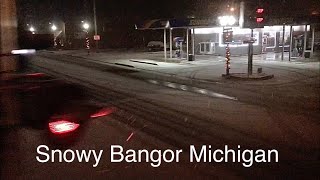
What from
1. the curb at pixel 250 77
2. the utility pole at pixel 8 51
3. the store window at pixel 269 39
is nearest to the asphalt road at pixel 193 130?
the utility pole at pixel 8 51

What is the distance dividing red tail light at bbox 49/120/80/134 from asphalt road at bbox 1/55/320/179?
0.42 meters

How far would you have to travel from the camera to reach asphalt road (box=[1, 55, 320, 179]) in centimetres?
648

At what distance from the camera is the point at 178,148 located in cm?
780

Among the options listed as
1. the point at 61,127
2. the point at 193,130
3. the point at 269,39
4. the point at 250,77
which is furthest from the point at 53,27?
the point at 61,127

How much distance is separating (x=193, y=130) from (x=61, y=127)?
16.3ft

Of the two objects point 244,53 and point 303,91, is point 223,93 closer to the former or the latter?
point 303,91

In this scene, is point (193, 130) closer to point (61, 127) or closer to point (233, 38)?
point (61, 127)

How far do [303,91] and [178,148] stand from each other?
9067 millimetres

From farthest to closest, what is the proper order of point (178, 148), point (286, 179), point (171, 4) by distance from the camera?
point (171, 4) < point (178, 148) < point (286, 179)

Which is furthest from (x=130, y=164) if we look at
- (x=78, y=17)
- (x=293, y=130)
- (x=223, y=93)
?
(x=78, y=17)

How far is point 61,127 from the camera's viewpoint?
182 inches

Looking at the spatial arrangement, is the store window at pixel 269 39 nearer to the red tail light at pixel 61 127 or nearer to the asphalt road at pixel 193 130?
the asphalt road at pixel 193 130

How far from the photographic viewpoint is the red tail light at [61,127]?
4.63 metres

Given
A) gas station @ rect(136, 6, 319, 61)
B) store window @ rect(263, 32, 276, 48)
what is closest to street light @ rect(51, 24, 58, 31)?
gas station @ rect(136, 6, 319, 61)
